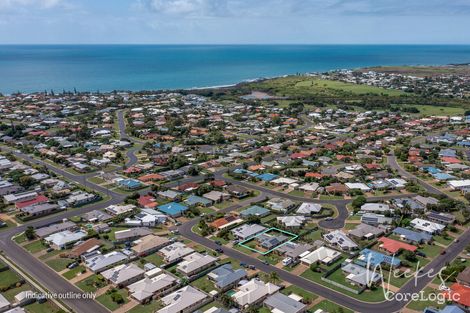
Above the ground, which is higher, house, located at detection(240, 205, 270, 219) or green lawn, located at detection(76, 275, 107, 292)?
house, located at detection(240, 205, 270, 219)

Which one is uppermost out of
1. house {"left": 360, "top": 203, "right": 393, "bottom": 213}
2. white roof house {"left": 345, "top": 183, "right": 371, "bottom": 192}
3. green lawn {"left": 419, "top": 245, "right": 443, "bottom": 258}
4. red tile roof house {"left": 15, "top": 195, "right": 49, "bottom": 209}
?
white roof house {"left": 345, "top": 183, "right": 371, "bottom": 192}

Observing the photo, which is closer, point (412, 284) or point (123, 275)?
point (412, 284)

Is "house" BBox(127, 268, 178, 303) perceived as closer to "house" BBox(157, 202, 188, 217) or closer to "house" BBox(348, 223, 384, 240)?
"house" BBox(157, 202, 188, 217)

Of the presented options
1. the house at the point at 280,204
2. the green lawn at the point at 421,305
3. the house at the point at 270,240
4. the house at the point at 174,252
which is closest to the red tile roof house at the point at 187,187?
the house at the point at 280,204

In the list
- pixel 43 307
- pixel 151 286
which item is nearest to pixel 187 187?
pixel 151 286

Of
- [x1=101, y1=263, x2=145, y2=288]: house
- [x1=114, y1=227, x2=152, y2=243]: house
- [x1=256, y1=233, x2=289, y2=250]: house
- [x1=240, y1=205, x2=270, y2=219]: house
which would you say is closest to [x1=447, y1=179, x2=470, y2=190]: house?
[x1=240, y1=205, x2=270, y2=219]: house

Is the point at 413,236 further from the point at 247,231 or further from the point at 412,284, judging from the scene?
the point at 247,231

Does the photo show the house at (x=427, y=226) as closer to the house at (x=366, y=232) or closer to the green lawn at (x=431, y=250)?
the green lawn at (x=431, y=250)
